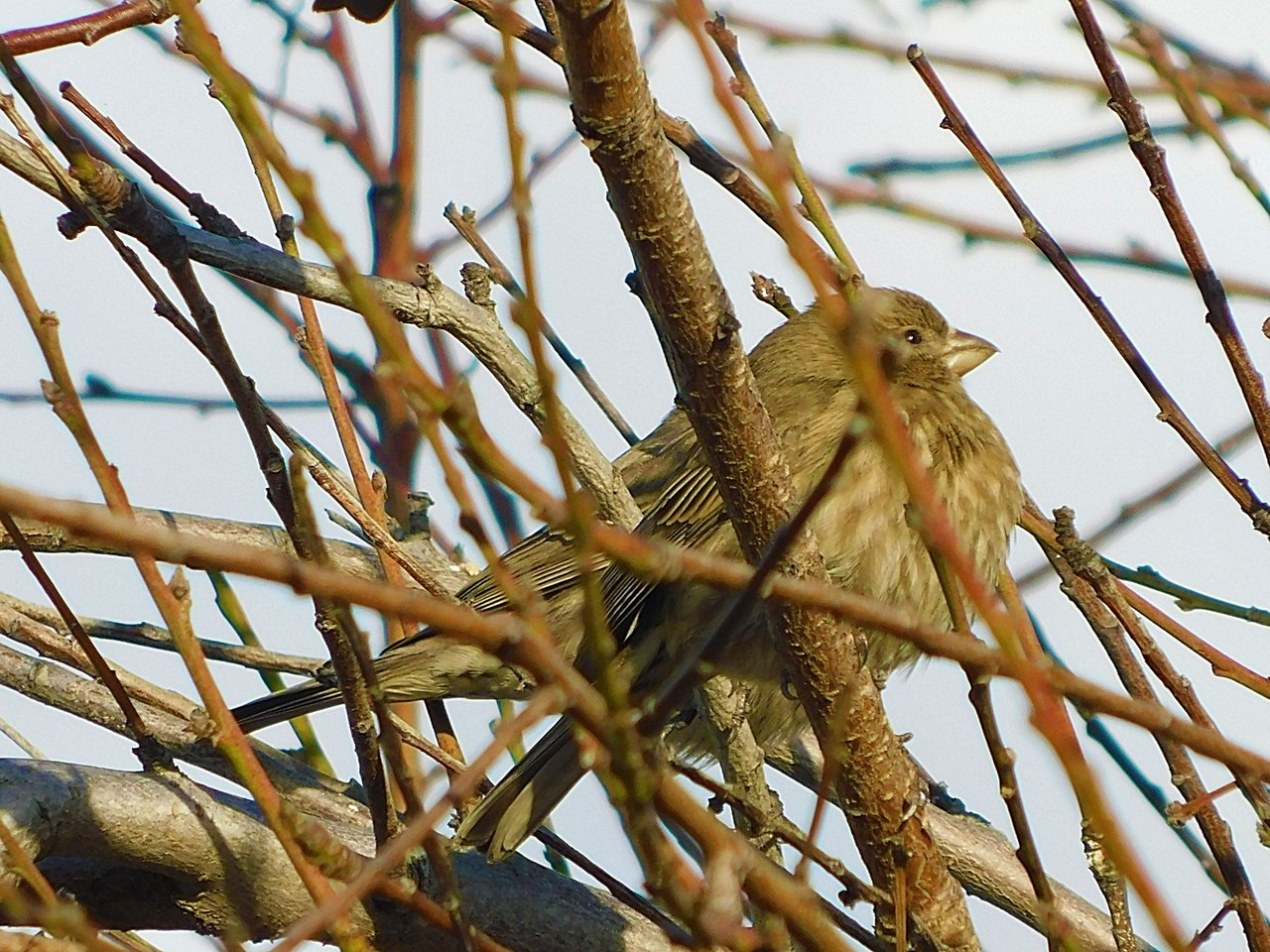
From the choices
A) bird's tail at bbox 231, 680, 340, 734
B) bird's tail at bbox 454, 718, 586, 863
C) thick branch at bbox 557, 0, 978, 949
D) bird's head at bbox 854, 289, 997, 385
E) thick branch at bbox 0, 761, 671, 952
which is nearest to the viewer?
thick branch at bbox 557, 0, 978, 949

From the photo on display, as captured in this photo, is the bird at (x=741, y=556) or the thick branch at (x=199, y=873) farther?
the bird at (x=741, y=556)

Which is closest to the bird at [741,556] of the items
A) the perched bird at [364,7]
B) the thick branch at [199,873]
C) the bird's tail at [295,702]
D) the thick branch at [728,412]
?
the bird's tail at [295,702]

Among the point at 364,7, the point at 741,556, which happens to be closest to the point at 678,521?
the point at 741,556

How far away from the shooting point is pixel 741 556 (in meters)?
4.87

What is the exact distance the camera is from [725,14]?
4070 mm

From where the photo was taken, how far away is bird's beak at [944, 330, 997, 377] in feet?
19.9

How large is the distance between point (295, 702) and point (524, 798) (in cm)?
68

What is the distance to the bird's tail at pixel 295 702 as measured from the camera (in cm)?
448

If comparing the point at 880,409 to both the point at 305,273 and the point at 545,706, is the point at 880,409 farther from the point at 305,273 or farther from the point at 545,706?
the point at 305,273

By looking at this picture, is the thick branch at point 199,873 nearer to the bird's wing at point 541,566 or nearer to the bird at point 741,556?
the bird at point 741,556

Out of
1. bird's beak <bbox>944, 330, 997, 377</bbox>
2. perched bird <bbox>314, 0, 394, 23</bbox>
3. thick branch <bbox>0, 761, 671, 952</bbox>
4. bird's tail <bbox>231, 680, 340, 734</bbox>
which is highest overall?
bird's beak <bbox>944, 330, 997, 377</bbox>

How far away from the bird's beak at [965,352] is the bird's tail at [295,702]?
2.66 meters

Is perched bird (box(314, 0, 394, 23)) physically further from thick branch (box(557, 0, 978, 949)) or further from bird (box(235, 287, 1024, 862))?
bird (box(235, 287, 1024, 862))

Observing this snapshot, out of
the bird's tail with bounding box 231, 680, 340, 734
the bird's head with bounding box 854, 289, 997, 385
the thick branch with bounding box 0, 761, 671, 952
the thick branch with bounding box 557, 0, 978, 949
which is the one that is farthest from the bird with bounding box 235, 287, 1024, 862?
the thick branch with bounding box 557, 0, 978, 949
